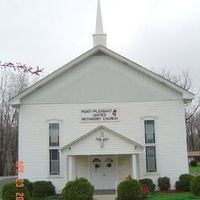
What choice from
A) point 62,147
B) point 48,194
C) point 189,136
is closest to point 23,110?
point 62,147

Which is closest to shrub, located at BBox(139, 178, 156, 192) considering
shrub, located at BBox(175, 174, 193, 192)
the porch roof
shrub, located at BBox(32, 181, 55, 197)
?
shrub, located at BBox(175, 174, 193, 192)

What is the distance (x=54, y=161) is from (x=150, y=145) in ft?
19.7

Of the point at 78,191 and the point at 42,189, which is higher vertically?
the point at 78,191

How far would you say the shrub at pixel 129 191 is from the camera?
18953mm

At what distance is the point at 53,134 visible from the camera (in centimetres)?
2633

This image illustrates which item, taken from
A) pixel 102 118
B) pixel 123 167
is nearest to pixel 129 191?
pixel 123 167

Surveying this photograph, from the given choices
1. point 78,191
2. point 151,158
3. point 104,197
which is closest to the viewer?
point 78,191

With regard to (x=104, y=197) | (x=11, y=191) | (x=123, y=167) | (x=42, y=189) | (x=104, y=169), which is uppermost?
(x=123, y=167)

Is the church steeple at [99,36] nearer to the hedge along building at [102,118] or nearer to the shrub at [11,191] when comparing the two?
the hedge along building at [102,118]

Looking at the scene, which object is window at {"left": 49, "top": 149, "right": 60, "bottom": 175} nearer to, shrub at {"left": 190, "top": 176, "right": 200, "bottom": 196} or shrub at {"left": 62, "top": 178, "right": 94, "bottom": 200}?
shrub at {"left": 62, "top": 178, "right": 94, "bottom": 200}

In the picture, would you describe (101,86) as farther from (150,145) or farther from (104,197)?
(104,197)

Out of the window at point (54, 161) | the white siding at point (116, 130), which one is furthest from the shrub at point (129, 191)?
the window at point (54, 161)

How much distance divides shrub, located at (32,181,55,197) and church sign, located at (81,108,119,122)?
4.52 meters

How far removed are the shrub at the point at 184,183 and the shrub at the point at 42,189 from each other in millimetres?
7509
